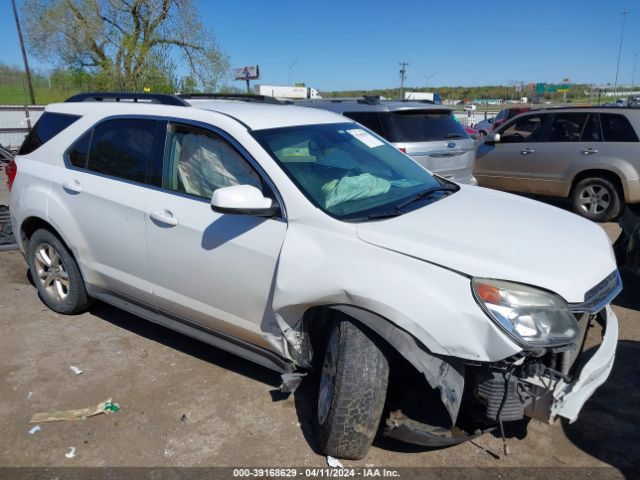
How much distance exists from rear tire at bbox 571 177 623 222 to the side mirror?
6.83 m

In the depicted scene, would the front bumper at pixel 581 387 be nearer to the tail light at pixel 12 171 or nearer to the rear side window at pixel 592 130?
the tail light at pixel 12 171

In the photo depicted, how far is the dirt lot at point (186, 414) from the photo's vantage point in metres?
2.86

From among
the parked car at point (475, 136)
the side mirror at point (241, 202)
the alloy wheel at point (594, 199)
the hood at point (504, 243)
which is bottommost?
the alloy wheel at point (594, 199)

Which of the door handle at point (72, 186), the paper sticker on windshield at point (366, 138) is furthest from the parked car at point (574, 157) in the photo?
the door handle at point (72, 186)

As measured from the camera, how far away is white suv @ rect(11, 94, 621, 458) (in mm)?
2414

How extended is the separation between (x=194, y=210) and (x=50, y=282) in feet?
6.82

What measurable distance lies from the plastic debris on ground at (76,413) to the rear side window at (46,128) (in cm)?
222

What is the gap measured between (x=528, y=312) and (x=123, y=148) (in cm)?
290

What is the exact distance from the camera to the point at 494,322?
2.31 meters

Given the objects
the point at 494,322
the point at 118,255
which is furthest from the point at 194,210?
the point at 494,322

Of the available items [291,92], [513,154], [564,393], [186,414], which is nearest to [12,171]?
[186,414]

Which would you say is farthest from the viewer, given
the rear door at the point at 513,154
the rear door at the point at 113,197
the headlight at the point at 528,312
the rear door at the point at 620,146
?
the rear door at the point at 513,154

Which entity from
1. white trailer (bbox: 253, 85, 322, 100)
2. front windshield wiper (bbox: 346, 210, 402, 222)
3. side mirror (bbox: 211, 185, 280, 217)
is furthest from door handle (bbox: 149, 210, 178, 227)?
white trailer (bbox: 253, 85, 322, 100)

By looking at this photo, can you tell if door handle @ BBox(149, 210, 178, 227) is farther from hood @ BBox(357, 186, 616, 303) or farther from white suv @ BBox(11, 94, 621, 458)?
hood @ BBox(357, 186, 616, 303)
